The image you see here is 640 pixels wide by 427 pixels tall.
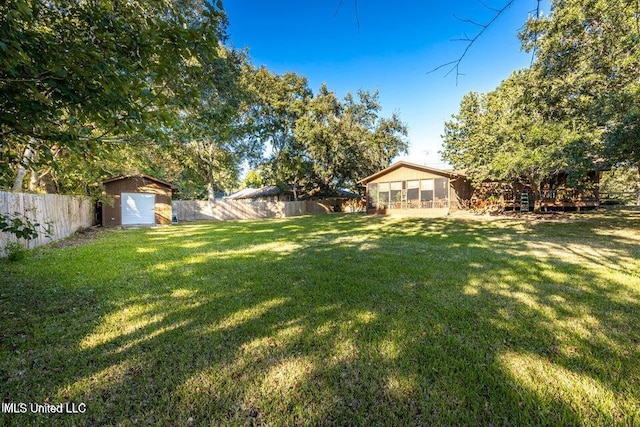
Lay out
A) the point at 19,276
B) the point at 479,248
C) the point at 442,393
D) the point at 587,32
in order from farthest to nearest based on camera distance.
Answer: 1. the point at 587,32
2. the point at 479,248
3. the point at 19,276
4. the point at 442,393

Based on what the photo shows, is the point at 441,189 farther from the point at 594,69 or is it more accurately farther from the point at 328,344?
the point at 328,344

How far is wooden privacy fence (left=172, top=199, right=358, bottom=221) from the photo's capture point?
21000mm

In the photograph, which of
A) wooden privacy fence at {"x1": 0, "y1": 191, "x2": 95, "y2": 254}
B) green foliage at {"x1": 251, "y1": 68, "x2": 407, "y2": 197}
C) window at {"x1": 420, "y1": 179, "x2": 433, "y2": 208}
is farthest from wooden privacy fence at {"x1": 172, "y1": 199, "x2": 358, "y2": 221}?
window at {"x1": 420, "y1": 179, "x2": 433, "y2": 208}

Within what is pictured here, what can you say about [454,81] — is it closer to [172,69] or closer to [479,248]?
[172,69]

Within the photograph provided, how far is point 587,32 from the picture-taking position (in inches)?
347

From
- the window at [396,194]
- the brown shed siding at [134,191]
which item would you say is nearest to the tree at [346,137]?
the window at [396,194]

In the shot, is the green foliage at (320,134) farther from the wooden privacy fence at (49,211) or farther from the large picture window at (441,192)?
the wooden privacy fence at (49,211)

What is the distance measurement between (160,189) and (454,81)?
701 inches

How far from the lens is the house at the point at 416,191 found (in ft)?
62.2

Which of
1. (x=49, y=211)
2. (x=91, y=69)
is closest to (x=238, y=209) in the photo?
(x=49, y=211)

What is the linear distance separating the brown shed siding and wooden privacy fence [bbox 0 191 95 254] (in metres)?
1.21

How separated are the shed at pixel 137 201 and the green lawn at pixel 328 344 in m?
11.6

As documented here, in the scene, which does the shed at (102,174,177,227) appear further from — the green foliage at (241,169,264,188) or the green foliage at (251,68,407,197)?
the green foliage at (241,169,264,188)

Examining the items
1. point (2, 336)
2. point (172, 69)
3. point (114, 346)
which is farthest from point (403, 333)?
point (2, 336)
